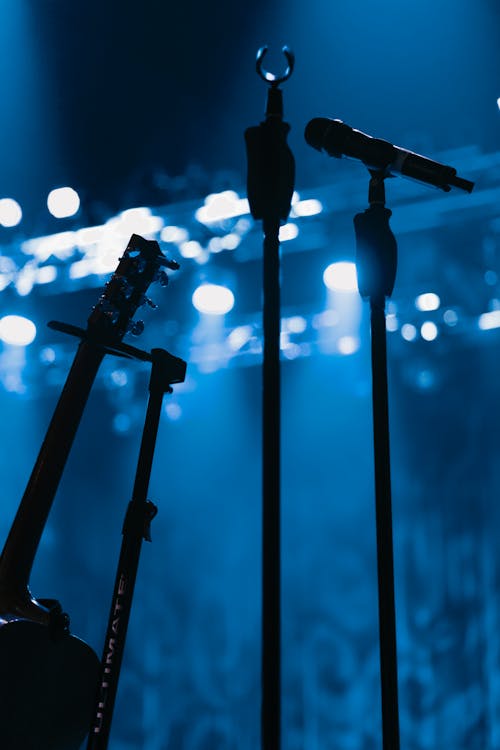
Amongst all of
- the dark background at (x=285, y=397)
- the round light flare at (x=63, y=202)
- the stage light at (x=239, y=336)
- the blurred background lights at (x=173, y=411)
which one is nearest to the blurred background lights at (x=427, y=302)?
the dark background at (x=285, y=397)

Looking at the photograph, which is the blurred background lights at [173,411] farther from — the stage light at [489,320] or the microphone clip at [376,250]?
the microphone clip at [376,250]

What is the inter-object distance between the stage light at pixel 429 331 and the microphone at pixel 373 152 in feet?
9.99

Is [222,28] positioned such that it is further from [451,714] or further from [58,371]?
[451,714]

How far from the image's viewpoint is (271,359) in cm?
124

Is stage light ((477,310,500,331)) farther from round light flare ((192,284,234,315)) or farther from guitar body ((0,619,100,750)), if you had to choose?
guitar body ((0,619,100,750))

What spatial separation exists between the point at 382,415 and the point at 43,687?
0.76 metres

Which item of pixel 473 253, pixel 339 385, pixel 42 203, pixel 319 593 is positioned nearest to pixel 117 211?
pixel 42 203

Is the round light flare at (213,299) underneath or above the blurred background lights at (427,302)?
above

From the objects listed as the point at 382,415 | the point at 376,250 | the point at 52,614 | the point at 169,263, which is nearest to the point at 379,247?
the point at 376,250

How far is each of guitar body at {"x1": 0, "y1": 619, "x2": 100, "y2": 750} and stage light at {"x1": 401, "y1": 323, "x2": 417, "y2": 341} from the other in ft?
10.2

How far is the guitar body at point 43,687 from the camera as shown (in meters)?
1.56

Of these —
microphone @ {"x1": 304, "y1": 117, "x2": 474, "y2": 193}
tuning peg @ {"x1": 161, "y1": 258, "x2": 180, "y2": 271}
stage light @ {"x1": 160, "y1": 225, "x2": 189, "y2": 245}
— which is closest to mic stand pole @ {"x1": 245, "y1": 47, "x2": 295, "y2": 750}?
microphone @ {"x1": 304, "y1": 117, "x2": 474, "y2": 193}

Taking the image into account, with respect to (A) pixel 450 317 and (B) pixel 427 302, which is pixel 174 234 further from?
(A) pixel 450 317

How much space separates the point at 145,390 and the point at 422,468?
1631mm
